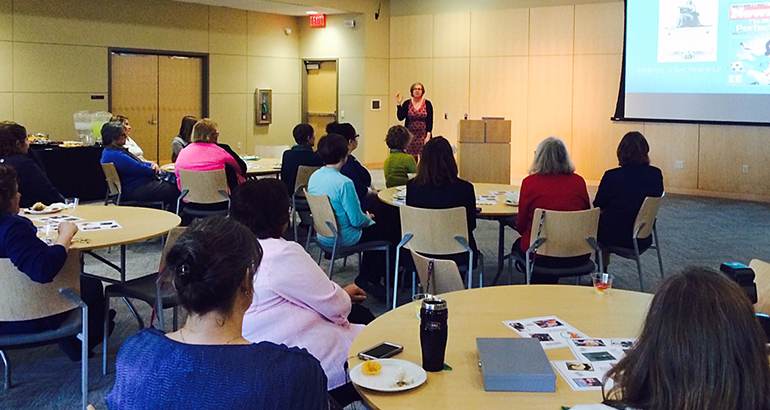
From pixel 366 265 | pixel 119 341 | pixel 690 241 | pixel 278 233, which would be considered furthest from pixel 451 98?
pixel 278 233

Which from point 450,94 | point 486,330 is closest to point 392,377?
point 486,330

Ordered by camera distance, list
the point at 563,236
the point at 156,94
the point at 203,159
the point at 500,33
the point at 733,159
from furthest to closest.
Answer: the point at 500,33 → the point at 156,94 → the point at 733,159 → the point at 203,159 → the point at 563,236

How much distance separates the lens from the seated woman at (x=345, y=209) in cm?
A: 540

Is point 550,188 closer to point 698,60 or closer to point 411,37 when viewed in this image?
point 698,60

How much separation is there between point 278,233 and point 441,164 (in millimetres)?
2103

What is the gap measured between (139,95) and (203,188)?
6505mm

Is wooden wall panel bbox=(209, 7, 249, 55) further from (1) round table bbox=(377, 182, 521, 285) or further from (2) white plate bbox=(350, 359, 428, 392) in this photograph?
(2) white plate bbox=(350, 359, 428, 392)

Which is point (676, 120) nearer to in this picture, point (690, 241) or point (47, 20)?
point (690, 241)

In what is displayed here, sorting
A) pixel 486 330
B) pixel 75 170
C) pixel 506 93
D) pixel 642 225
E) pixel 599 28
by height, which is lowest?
pixel 486 330

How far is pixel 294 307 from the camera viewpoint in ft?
9.27

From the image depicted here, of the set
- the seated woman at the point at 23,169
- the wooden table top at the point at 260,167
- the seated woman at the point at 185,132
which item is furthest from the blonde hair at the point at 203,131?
the seated woman at the point at 23,169

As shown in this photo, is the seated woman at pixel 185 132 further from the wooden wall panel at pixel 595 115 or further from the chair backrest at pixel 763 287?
the wooden wall panel at pixel 595 115

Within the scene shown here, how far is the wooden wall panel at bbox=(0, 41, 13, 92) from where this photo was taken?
10625mm

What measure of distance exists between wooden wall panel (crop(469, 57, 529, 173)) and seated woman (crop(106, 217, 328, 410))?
1154 centimetres
